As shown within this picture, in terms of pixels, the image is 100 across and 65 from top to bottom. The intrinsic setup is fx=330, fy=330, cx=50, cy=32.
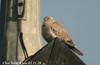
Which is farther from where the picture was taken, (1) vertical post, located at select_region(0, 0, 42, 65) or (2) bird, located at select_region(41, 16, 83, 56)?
(2) bird, located at select_region(41, 16, 83, 56)

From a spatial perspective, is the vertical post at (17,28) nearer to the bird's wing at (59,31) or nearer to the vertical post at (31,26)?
the vertical post at (31,26)

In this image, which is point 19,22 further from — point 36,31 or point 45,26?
point 45,26

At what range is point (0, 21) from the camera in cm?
404

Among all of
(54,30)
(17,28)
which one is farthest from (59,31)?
(17,28)

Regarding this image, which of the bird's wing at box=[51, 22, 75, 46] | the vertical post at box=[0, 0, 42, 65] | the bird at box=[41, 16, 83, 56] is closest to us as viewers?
the vertical post at box=[0, 0, 42, 65]

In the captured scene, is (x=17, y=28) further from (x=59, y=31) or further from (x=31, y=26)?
(x=59, y=31)

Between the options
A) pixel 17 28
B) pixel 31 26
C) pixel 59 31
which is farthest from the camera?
pixel 59 31

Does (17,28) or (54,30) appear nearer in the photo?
(17,28)

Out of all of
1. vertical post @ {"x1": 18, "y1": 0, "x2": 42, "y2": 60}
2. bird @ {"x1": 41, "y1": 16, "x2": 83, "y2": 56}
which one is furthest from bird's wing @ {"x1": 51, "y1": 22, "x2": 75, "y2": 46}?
vertical post @ {"x1": 18, "y1": 0, "x2": 42, "y2": 60}

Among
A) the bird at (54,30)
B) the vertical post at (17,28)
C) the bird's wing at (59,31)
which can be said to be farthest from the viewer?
the bird's wing at (59,31)

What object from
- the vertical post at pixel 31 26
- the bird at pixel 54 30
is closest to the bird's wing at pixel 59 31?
the bird at pixel 54 30

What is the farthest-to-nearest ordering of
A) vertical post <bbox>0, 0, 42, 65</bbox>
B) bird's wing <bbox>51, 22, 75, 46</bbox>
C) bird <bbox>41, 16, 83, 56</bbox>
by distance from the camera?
1. bird's wing <bbox>51, 22, 75, 46</bbox>
2. bird <bbox>41, 16, 83, 56</bbox>
3. vertical post <bbox>0, 0, 42, 65</bbox>

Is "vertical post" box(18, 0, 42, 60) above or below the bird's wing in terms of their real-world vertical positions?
above

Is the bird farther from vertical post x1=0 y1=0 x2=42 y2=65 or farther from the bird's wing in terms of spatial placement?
vertical post x1=0 y1=0 x2=42 y2=65
